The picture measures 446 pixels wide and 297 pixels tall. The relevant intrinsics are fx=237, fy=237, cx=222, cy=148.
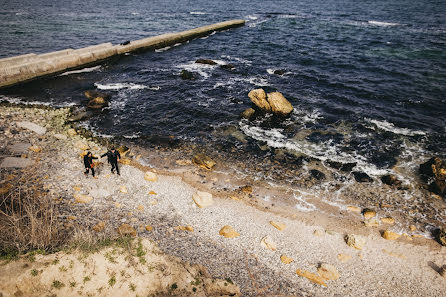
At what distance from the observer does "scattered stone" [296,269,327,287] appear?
816 centimetres

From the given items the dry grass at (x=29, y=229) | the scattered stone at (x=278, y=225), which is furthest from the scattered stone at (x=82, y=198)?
the scattered stone at (x=278, y=225)

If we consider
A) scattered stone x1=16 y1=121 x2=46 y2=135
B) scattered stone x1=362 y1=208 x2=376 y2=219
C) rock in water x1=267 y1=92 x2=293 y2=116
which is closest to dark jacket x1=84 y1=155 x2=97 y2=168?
scattered stone x1=16 y1=121 x2=46 y2=135

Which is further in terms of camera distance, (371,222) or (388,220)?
(388,220)

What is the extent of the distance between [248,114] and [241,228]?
34.0 feet

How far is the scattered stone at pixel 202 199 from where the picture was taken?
10.9 m

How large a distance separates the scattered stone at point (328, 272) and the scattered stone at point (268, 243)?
5.62 feet

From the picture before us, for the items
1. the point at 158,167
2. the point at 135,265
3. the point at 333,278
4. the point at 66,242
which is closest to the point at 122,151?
the point at 158,167

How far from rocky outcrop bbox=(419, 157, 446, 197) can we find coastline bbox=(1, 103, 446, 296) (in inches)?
149

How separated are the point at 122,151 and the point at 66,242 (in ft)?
23.0

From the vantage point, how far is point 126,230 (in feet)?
30.3

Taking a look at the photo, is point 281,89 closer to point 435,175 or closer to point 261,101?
point 261,101

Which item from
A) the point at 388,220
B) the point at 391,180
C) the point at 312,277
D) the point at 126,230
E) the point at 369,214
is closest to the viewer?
the point at 312,277

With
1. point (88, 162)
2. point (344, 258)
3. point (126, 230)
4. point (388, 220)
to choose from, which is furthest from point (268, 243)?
point (88, 162)

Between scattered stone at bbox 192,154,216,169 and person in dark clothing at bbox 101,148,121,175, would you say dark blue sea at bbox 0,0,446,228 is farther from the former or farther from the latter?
person in dark clothing at bbox 101,148,121,175
